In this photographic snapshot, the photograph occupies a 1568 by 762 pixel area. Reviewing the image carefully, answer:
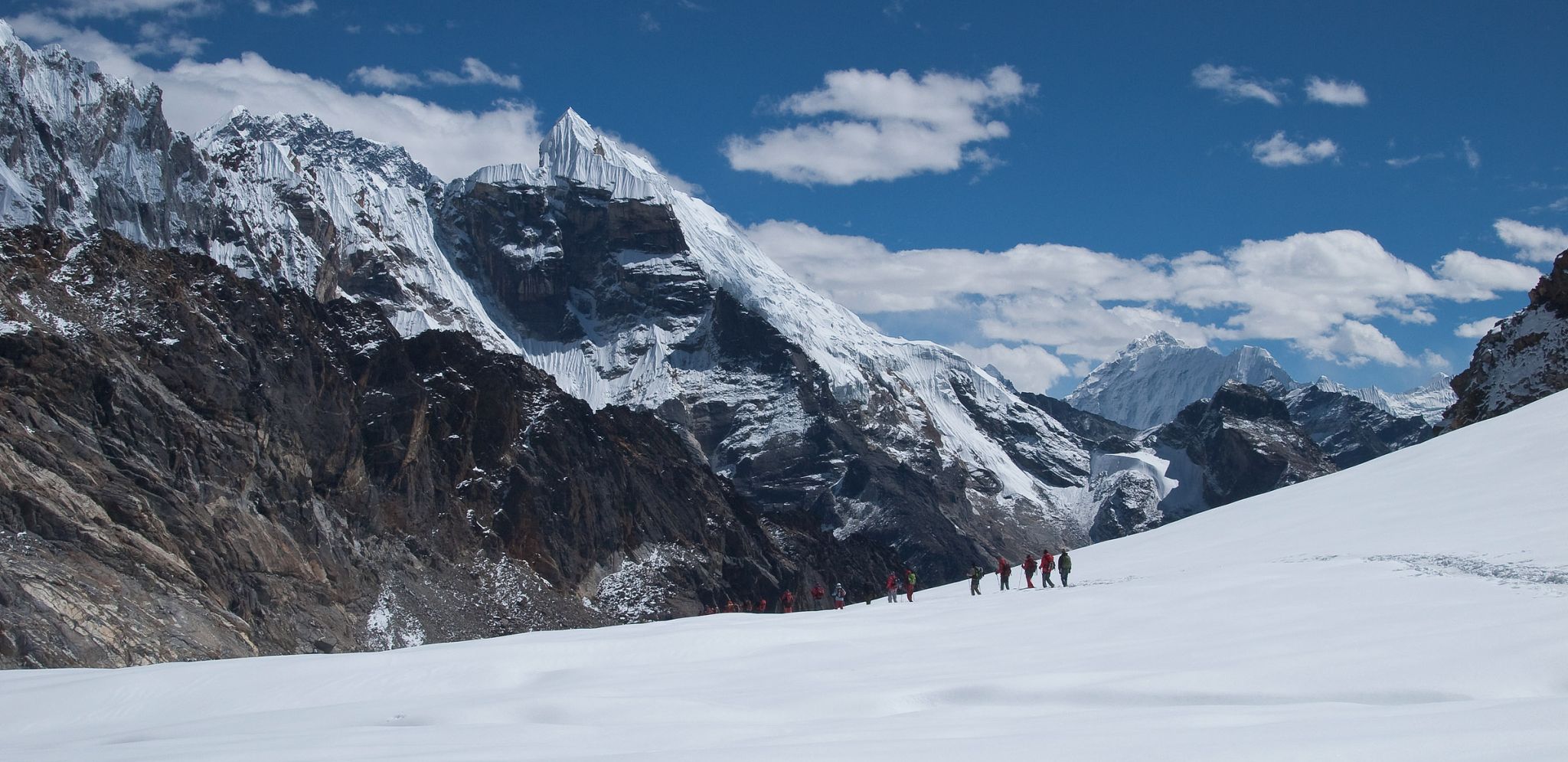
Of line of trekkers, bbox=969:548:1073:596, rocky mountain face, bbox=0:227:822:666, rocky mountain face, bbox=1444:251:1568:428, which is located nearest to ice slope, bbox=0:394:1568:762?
line of trekkers, bbox=969:548:1073:596

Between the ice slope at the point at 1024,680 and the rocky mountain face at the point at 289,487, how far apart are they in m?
42.9

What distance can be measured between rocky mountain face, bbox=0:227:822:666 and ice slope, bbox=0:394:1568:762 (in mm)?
42942

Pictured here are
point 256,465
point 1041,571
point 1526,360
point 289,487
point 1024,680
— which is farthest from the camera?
point 289,487

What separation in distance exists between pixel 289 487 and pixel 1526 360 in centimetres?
7895

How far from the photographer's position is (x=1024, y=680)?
55.2 ft

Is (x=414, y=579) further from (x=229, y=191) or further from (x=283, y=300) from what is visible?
(x=229, y=191)

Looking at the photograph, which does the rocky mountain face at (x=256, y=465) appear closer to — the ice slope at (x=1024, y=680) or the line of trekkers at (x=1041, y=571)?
the line of trekkers at (x=1041, y=571)

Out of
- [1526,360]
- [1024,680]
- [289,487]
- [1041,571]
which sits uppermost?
[1526,360]

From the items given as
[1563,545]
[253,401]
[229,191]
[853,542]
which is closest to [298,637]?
[253,401]

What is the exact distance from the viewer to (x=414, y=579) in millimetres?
104125

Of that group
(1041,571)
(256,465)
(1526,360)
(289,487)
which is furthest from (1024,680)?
(289,487)

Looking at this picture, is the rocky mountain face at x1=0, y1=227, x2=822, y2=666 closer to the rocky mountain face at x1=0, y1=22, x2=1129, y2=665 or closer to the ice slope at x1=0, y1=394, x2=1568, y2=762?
the rocky mountain face at x1=0, y1=22, x2=1129, y2=665

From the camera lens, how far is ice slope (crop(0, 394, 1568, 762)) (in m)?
12.9

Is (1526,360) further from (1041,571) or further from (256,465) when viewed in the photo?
(256,465)
